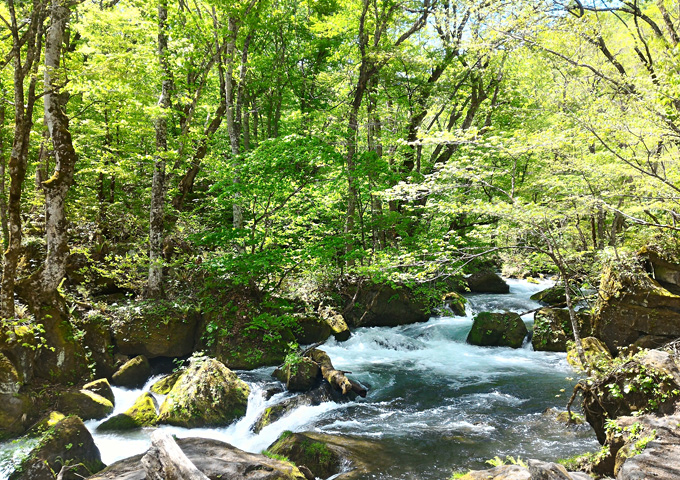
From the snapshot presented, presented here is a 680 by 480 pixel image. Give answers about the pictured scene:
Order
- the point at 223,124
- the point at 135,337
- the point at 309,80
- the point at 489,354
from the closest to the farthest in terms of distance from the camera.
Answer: the point at 135,337 < the point at 489,354 < the point at 309,80 < the point at 223,124

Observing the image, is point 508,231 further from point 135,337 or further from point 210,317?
point 135,337

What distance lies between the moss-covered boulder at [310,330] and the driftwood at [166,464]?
8.20 m

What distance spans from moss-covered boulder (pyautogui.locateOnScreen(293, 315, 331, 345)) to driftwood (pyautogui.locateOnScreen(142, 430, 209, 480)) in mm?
8197

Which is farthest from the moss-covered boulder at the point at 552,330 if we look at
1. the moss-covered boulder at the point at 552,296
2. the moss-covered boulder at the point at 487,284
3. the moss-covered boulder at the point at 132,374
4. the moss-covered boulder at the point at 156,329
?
the moss-covered boulder at the point at 132,374

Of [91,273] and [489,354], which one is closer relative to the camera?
[91,273]

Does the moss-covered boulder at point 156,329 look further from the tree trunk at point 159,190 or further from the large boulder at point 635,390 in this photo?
the large boulder at point 635,390

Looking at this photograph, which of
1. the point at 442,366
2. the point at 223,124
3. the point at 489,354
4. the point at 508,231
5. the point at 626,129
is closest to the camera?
the point at 626,129

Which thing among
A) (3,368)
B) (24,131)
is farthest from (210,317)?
(24,131)

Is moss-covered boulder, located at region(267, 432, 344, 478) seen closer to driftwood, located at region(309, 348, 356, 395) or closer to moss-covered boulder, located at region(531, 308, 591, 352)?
driftwood, located at region(309, 348, 356, 395)

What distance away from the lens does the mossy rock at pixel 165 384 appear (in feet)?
27.2

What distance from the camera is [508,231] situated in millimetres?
7555

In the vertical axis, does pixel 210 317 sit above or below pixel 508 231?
below

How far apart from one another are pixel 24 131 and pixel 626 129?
33.9ft

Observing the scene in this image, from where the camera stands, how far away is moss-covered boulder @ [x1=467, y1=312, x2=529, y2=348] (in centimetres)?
1266
